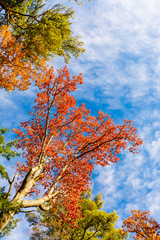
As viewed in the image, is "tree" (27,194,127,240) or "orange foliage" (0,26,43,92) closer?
"orange foliage" (0,26,43,92)

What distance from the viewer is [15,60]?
853 cm

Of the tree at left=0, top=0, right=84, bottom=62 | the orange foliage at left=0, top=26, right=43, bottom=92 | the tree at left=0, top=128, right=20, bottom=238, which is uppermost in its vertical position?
the tree at left=0, top=0, right=84, bottom=62

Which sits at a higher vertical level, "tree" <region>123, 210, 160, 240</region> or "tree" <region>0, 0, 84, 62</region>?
"tree" <region>0, 0, 84, 62</region>

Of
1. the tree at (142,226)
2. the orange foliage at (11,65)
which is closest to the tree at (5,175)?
the orange foliage at (11,65)

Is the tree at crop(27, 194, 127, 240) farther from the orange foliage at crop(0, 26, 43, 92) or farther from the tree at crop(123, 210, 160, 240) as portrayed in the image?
the orange foliage at crop(0, 26, 43, 92)

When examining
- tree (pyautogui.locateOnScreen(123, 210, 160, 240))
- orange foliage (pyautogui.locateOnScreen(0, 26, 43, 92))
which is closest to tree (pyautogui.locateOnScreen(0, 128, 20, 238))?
orange foliage (pyautogui.locateOnScreen(0, 26, 43, 92))

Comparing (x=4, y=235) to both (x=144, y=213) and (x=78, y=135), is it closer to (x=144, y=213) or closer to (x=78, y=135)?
(x=78, y=135)

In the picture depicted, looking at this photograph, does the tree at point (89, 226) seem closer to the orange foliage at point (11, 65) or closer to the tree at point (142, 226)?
the tree at point (142, 226)

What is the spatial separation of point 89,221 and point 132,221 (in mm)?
3668

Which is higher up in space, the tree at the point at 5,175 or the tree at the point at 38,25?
the tree at the point at 38,25

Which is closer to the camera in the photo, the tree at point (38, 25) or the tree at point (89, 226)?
the tree at point (38, 25)

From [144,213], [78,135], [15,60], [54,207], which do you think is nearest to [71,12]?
[15,60]

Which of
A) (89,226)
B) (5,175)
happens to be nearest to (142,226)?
(89,226)

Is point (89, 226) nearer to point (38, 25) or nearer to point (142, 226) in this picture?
point (142, 226)
